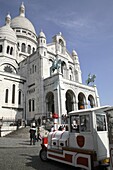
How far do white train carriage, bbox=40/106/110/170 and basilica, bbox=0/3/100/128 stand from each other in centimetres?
1755

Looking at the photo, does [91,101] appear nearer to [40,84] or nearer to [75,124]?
[40,84]

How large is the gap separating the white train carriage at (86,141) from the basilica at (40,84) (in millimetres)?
17553

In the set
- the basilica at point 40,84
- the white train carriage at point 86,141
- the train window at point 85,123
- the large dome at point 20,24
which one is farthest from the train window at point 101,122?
the large dome at point 20,24

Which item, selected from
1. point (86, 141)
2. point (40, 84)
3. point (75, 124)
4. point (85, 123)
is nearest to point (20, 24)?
point (40, 84)

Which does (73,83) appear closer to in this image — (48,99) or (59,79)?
(59,79)

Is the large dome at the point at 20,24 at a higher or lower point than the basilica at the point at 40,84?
higher

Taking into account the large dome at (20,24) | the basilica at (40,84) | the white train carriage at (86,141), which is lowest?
the white train carriage at (86,141)

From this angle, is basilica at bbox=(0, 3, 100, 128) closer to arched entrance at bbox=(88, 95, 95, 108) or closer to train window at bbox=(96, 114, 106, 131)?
arched entrance at bbox=(88, 95, 95, 108)

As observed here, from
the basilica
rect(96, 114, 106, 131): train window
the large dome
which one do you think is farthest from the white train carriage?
the large dome

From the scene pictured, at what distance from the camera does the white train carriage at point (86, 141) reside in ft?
16.3

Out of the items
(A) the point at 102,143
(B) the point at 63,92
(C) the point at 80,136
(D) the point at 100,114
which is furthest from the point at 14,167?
(B) the point at 63,92

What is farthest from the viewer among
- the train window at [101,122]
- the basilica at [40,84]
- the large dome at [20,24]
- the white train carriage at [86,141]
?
the large dome at [20,24]

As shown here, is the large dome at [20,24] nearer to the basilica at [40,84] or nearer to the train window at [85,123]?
the basilica at [40,84]

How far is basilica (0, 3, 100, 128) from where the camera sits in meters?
26.7
